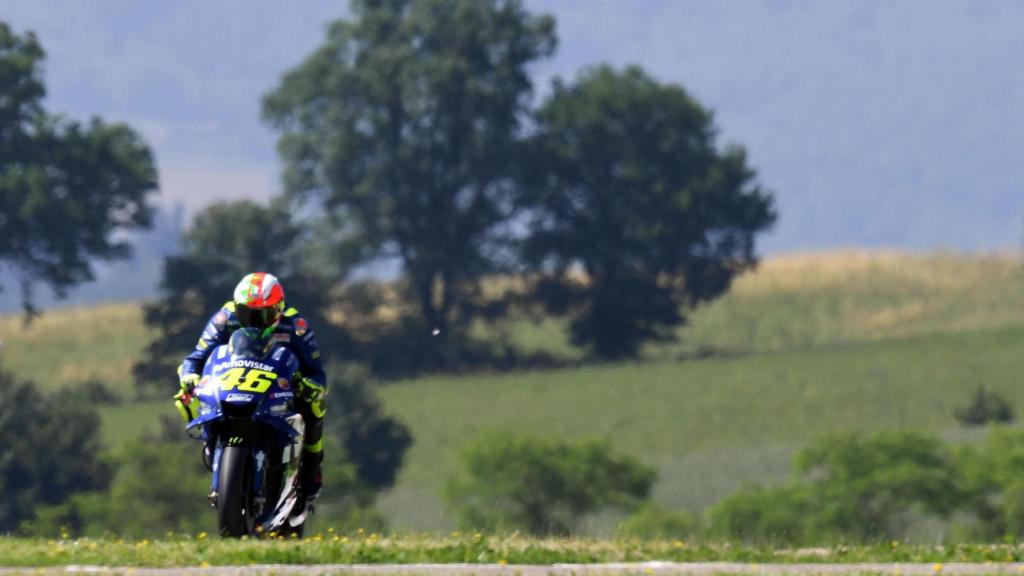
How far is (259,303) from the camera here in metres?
15.9

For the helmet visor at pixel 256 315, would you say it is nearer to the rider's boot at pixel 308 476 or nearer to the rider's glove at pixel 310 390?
the rider's glove at pixel 310 390

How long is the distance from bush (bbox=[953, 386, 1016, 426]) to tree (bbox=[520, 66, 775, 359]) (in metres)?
27.7

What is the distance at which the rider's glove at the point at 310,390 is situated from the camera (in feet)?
53.1

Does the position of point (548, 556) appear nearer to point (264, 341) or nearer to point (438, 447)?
point (264, 341)

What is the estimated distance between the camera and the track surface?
1370 cm

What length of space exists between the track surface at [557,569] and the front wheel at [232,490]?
1.68m

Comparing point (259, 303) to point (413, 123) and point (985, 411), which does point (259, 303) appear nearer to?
point (985, 411)

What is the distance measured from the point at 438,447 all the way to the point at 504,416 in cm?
686

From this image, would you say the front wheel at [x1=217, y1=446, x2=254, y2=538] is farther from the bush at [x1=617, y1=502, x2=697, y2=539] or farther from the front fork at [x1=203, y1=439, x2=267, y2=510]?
the bush at [x1=617, y1=502, x2=697, y2=539]

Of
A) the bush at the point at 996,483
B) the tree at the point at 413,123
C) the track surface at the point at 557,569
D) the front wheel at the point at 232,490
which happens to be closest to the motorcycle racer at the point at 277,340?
the front wheel at the point at 232,490

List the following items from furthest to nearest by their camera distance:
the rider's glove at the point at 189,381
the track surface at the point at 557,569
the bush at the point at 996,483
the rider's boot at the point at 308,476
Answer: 1. the bush at the point at 996,483
2. the rider's boot at the point at 308,476
3. the rider's glove at the point at 189,381
4. the track surface at the point at 557,569

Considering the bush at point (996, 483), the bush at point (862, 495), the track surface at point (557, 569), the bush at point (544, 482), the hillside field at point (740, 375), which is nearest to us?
the track surface at point (557, 569)

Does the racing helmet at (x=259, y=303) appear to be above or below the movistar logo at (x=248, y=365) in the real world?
above

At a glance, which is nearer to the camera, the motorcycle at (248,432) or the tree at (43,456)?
the motorcycle at (248,432)
